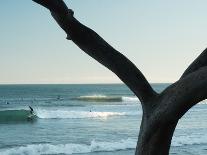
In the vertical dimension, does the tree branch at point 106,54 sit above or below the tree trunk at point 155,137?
above

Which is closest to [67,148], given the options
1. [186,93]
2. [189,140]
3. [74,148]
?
[74,148]

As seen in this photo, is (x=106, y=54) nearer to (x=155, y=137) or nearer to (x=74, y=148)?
(x=155, y=137)

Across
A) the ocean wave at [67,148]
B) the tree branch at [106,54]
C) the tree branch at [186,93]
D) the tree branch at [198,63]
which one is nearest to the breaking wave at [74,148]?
the ocean wave at [67,148]

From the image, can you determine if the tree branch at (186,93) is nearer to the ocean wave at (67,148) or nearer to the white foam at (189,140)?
the ocean wave at (67,148)

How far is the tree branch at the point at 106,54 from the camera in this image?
3480 mm

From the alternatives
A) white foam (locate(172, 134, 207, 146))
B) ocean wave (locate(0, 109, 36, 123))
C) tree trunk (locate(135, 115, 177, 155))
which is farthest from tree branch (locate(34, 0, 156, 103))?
ocean wave (locate(0, 109, 36, 123))

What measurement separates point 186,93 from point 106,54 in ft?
2.06

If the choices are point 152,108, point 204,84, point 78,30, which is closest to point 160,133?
point 152,108

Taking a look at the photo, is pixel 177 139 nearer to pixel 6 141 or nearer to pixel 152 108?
pixel 6 141

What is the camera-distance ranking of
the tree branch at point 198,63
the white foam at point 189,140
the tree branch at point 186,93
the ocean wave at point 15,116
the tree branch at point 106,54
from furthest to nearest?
the ocean wave at point 15,116
the white foam at point 189,140
the tree branch at point 198,63
the tree branch at point 106,54
the tree branch at point 186,93

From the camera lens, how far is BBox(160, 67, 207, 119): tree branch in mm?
3316

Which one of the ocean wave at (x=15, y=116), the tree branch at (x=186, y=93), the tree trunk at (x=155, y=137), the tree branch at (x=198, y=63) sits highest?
the ocean wave at (x=15, y=116)

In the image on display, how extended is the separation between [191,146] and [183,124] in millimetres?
12880

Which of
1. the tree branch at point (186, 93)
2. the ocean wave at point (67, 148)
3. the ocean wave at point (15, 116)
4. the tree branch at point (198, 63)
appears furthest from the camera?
the ocean wave at point (15, 116)
